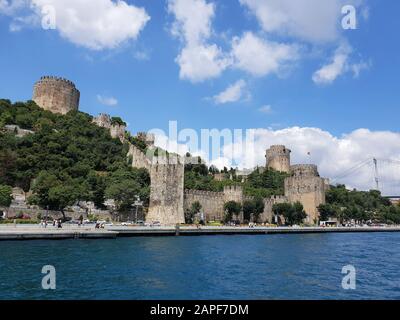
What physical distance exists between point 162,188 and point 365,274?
38.1m

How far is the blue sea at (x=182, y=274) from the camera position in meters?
15.4

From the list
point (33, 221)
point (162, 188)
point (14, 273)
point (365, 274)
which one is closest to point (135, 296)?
point (14, 273)

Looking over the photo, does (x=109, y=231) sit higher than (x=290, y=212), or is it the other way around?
(x=290, y=212)

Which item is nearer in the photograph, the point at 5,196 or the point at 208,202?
the point at 5,196

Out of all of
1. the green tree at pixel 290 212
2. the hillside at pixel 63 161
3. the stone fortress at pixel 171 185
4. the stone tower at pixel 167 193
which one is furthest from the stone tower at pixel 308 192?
the hillside at pixel 63 161

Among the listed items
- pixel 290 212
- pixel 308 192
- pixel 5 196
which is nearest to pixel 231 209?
pixel 290 212

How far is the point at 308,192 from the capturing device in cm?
8006

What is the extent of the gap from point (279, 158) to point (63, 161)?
2747 inches

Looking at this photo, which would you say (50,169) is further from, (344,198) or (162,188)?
(344,198)

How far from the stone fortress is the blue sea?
27058 mm

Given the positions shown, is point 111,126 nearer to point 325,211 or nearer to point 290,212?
point 290,212

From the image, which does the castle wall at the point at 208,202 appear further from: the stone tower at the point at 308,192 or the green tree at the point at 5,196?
the green tree at the point at 5,196

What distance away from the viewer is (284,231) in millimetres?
58875

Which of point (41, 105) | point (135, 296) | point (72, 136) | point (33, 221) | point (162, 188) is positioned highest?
point (41, 105)
